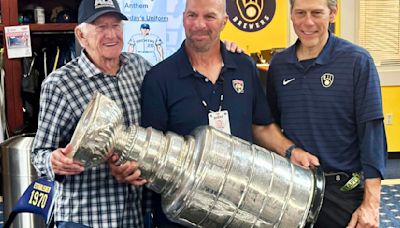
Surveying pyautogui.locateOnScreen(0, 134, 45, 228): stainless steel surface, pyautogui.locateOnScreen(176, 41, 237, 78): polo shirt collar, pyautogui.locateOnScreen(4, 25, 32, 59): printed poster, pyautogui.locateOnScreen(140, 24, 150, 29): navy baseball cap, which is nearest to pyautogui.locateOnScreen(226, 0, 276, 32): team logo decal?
pyautogui.locateOnScreen(140, 24, 150, 29): navy baseball cap

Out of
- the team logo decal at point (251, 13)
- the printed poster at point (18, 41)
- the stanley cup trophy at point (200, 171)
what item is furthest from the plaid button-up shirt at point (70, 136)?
the team logo decal at point (251, 13)

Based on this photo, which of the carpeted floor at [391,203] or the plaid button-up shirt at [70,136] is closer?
the plaid button-up shirt at [70,136]

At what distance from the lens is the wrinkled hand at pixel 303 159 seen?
1.57 meters

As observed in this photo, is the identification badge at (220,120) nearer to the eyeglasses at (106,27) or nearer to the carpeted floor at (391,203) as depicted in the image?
the eyeglasses at (106,27)

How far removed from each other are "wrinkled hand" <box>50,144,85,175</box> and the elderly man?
0.20 feet

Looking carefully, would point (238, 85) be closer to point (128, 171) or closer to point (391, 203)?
point (128, 171)

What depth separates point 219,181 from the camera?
4.15 feet

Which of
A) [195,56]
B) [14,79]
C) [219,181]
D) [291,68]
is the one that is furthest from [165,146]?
[14,79]

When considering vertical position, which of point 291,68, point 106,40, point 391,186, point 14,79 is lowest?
point 391,186

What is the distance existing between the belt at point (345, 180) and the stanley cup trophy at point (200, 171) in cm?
38

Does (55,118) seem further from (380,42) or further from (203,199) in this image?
(380,42)

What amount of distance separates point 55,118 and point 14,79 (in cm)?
322

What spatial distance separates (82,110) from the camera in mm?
1618

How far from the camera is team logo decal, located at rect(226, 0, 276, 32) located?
5836 millimetres
